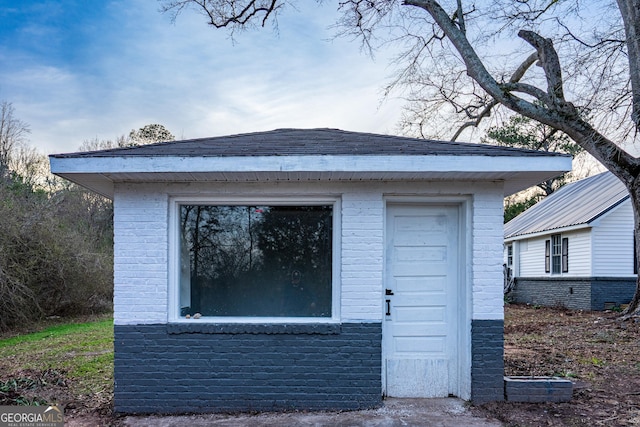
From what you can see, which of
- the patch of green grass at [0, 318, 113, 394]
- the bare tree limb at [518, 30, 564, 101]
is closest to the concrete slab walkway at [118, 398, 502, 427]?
the patch of green grass at [0, 318, 113, 394]

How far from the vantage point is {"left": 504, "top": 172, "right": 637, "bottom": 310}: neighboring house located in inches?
598

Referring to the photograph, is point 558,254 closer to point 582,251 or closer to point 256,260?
point 582,251

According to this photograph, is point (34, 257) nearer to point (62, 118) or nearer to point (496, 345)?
point (62, 118)

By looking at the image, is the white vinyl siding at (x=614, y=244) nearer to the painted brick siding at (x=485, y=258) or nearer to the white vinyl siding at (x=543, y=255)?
the white vinyl siding at (x=543, y=255)

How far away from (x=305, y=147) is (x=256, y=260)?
1.34m

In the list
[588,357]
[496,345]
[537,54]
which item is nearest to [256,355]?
[496,345]

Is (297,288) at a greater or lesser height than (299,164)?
lesser

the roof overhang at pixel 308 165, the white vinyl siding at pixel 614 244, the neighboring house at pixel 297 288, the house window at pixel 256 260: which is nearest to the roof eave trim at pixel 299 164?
the roof overhang at pixel 308 165

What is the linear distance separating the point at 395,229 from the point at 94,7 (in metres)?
8.27

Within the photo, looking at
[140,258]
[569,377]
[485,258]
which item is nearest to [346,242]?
[485,258]

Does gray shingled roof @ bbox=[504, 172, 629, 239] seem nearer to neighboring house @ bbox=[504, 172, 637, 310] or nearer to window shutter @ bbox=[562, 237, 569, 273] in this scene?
neighboring house @ bbox=[504, 172, 637, 310]

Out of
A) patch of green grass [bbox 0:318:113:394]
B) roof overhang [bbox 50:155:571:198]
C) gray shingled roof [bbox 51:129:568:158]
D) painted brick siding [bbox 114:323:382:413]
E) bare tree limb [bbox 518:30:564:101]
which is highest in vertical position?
bare tree limb [bbox 518:30:564:101]

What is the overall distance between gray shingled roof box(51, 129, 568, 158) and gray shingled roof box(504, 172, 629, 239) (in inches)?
477

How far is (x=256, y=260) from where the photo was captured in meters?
5.25
